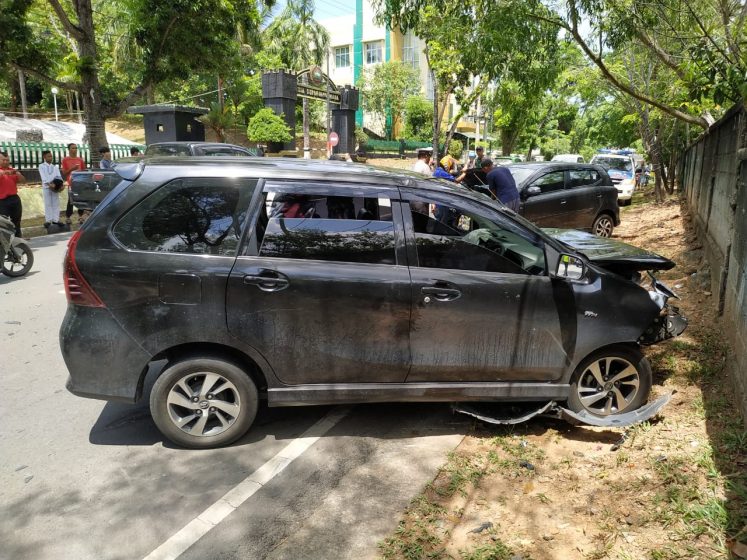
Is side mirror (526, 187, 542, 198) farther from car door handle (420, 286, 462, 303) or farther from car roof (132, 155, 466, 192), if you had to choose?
car door handle (420, 286, 462, 303)

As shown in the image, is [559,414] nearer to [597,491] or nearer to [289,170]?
[597,491]

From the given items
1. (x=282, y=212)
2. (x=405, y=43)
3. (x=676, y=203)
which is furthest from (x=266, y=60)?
(x=282, y=212)

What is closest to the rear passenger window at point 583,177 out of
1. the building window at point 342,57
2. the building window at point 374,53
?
the building window at point 374,53

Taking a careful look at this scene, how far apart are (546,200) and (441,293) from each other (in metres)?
7.90

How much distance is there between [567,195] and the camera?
36.3ft

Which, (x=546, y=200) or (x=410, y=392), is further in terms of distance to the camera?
(x=546, y=200)

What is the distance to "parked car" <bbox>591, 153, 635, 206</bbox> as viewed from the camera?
63.7 feet

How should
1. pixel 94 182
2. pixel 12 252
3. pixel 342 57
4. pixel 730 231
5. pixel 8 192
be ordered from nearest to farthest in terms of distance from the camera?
pixel 730 231, pixel 12 252, pixel 8 192, pixel 94 182, pixel 342 57

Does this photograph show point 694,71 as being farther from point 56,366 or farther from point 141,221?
point 56,366

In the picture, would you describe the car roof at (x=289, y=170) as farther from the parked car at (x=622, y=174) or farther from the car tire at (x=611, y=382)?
the parked car at (x=622, y=174)

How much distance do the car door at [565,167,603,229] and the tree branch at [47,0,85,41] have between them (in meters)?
13.0

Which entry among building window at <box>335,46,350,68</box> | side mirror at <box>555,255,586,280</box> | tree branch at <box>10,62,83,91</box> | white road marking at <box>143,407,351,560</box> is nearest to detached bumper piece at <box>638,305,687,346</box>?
side mirror at <box>555,255,586,280</box>

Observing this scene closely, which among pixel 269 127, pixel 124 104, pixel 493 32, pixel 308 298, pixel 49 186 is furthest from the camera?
pixel 269 127

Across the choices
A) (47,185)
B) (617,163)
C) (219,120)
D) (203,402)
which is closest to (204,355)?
(203,402)
